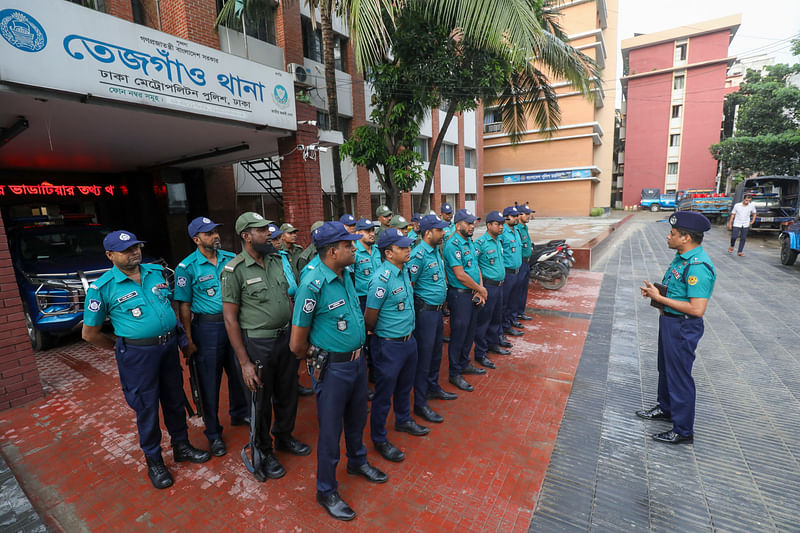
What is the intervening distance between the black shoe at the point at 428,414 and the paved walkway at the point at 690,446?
3.43ft

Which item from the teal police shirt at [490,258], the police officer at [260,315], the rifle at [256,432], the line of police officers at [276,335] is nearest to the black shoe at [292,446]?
the line of police officers at [276,335]

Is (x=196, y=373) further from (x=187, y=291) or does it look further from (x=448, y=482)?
(x=448, y=482)

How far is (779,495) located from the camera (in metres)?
2.66

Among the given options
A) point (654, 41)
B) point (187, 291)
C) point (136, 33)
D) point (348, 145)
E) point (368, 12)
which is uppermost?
point (654, 41)

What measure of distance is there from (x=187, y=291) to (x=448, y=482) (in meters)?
2.58

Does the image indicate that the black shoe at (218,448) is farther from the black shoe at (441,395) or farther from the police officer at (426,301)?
the black shoe at (441,395)

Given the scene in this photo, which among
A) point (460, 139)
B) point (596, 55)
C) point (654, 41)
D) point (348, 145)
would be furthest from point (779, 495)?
point (654, 41)

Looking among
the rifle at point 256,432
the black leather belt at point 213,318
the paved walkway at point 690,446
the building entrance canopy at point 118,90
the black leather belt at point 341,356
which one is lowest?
the paved walkway at point 690,446

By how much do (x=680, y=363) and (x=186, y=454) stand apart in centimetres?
415

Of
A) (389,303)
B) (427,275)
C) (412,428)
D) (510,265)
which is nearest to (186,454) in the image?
(412,428)

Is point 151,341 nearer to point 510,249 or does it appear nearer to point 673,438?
point 673,438

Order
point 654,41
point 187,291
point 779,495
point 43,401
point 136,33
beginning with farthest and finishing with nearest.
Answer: point 654,41 < point 136,33 < point 43,401 < point 187,291 < point 779,495

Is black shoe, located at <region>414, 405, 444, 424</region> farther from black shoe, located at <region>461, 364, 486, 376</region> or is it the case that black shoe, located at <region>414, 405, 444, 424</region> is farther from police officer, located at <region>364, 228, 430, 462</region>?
black shoe, located at <region>461, 364, 486, 376</region>

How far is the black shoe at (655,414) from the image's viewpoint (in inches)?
139
